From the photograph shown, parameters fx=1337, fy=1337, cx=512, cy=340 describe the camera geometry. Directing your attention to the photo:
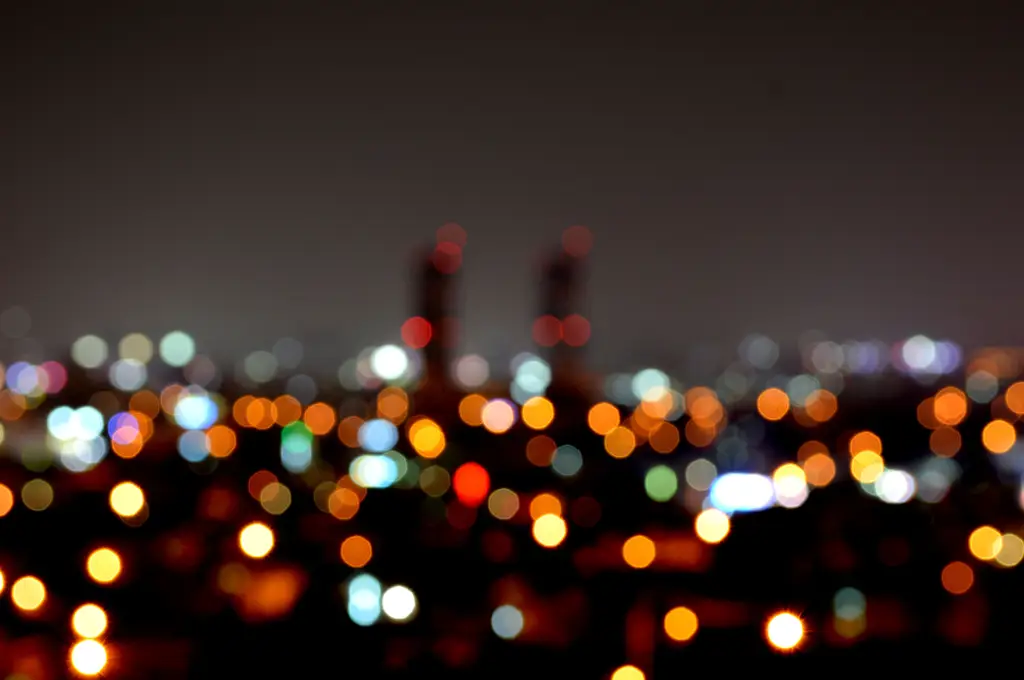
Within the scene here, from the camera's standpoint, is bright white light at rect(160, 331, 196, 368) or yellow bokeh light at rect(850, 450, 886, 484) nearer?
yellow bokeh light at rect(850, 450, 886, 484)

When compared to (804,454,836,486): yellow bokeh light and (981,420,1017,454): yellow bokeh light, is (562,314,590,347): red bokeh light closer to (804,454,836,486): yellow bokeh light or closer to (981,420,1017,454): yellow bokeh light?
(981,420,1017,454): yellow bokeh light

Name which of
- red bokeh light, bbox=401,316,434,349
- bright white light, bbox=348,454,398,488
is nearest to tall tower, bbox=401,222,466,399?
red bokeh light, bbox=401,316,434,349

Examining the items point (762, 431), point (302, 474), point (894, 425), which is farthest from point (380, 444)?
point (894, 425)

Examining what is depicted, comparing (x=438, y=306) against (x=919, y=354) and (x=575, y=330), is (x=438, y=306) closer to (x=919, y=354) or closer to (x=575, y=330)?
(x=575, y=330)

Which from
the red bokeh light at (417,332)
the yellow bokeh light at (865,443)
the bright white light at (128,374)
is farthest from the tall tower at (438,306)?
the yellow bokeh light at (865,443)

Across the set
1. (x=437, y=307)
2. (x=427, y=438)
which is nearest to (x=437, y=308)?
(x=437, y=307)

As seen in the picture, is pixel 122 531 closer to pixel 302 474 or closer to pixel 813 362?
pixel 302 474

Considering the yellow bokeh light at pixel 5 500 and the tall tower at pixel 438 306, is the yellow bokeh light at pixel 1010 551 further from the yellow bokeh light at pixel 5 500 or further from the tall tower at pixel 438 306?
the tall tower at pixel 438 306
